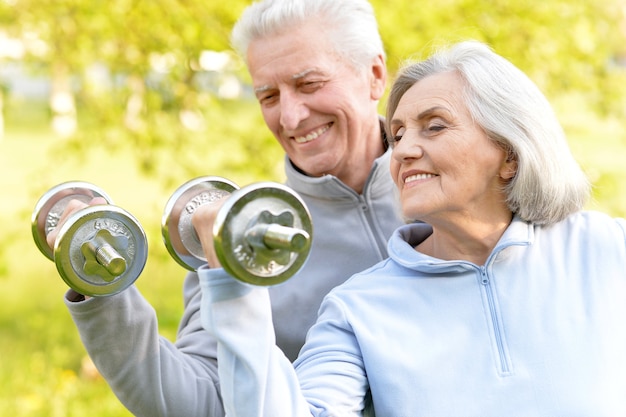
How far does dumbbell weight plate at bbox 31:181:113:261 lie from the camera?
204 centimetres

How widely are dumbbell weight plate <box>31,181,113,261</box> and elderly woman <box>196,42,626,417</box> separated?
0.59 m

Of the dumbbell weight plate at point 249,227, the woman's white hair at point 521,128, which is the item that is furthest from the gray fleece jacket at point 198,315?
the dumbbell weight plate at point 249,227

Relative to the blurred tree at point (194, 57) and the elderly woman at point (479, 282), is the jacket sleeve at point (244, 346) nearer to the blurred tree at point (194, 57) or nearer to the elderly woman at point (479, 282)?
the elderly woman at point (479, 282)

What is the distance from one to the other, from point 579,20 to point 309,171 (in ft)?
9.03

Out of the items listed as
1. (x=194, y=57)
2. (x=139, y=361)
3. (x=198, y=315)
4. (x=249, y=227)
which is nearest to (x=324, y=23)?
(x=198, y=315)

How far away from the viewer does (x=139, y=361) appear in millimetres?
2031

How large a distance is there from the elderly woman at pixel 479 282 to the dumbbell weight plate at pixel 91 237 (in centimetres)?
44

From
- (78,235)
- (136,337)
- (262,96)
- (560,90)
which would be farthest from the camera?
(560,90)

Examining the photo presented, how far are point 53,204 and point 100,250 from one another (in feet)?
1.17

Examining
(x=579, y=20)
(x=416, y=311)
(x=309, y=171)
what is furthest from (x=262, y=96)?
(x=579, y=20)

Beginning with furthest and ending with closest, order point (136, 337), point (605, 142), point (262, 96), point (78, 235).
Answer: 1. point (605, 142)
2. point (262, 96)
3. point (136, 337)
4. point (78, 235)

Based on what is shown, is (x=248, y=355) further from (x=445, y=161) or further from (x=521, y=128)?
(x=521, y=128)

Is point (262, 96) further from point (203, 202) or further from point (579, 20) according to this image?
point (579, 20)

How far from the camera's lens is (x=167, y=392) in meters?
2.12
